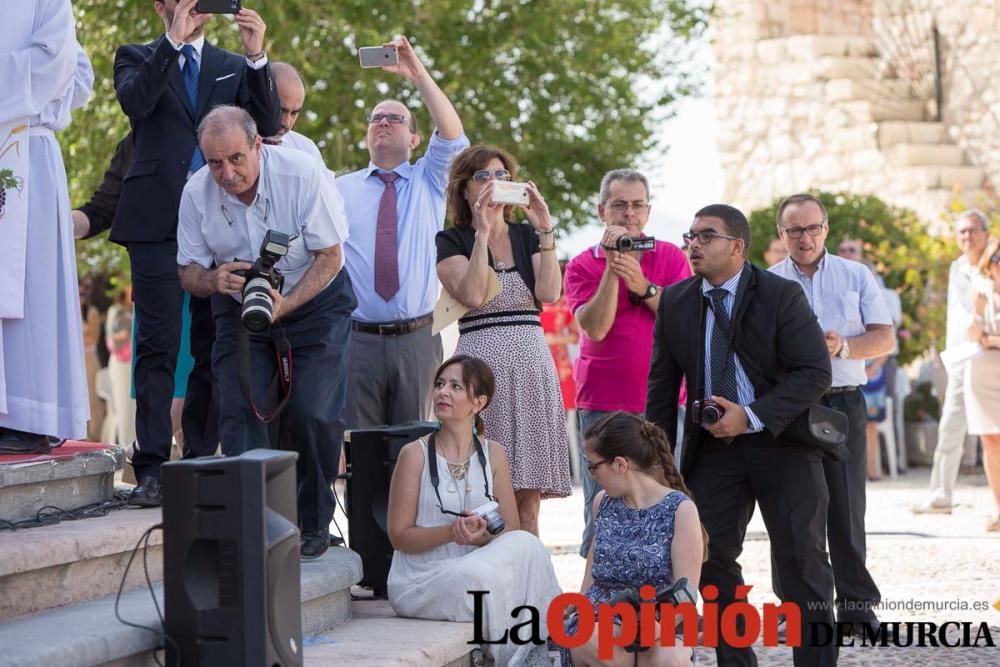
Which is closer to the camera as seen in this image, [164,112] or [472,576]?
[472,576]

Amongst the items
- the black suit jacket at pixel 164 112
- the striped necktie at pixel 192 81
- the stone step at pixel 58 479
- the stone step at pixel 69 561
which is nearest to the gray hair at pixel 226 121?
the black suit jacket at pixel 164 112

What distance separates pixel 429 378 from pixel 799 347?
1.99 m

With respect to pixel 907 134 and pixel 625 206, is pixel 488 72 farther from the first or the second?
pixel 625 206

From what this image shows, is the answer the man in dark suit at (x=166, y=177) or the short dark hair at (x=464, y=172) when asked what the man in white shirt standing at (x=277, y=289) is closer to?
the man in dark suit at (x=166, y=177)

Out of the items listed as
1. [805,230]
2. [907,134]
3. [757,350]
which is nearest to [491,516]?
[757,350]

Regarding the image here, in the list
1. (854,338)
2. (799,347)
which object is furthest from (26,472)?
(854,338)

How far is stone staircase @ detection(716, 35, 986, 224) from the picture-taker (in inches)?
735

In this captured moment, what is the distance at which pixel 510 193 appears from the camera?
6594mm

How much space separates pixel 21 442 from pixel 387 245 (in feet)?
6.97

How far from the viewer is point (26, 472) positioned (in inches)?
211

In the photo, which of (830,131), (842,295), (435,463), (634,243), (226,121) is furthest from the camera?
(830,131)

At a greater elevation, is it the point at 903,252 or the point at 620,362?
the point at 903,252

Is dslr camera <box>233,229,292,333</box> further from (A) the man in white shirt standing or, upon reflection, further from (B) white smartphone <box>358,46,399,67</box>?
(B) white smartphone <box>358,46,399,67</box>

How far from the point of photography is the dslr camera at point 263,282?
5.27m
